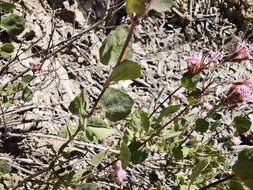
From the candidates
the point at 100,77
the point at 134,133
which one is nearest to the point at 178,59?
the point at 100,77

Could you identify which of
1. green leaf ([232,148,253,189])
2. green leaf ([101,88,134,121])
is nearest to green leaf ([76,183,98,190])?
green leaf ([101,88,134,121])

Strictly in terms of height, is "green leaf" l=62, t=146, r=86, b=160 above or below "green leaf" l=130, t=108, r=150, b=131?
below

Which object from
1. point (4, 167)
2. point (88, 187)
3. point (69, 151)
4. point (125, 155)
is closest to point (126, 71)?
point (125, 155)

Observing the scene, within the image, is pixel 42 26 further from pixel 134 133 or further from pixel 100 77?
pixel 134 133

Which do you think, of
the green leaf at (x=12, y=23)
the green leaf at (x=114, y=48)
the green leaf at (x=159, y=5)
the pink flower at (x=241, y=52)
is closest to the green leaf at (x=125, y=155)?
the green leaf at (x=114, y=48)

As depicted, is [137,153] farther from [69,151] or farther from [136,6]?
[136,6]

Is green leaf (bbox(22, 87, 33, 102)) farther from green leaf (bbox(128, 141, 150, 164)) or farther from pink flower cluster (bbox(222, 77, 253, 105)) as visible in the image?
pink flower cluster (bbox(222, 77, 253, 105))

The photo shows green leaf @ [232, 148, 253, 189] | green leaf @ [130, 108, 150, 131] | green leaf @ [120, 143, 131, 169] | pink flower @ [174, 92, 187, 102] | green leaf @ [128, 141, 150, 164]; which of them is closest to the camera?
green leaf @ [232, 148, 253, 189]

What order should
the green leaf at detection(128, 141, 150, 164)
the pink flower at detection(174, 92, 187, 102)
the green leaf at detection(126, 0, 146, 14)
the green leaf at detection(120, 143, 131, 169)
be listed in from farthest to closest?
the pink flower at detection(174, 92, 187, 102) < the green leaf at detection(128, 141, 150, 164) < the green leaf at detection(120, 143, 131, 169) < the green leaf at detection(126, 0, 146, 14)
